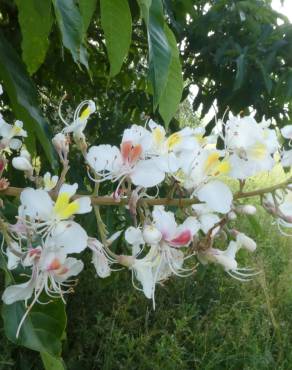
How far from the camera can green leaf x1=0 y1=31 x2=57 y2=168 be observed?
0.99 m

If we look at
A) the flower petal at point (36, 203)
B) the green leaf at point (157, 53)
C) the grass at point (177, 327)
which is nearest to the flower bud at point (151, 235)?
the flower petal at point (36, 203)

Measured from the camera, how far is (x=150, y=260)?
692mm

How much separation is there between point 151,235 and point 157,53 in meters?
0.30

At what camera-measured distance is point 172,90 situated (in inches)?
36.2

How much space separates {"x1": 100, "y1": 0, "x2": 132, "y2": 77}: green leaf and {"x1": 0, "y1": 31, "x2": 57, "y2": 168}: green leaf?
0.22 metres

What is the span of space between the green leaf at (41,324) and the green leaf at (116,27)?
363 mm

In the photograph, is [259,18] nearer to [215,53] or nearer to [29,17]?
[215,53]

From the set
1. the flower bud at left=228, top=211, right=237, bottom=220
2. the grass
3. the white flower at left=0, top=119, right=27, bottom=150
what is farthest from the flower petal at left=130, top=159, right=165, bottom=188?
the grass

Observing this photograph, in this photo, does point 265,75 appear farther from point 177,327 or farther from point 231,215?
point 177,327

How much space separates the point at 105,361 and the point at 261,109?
99 cm

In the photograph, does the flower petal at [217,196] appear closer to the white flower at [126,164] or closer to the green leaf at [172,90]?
the white flower at [126,164]

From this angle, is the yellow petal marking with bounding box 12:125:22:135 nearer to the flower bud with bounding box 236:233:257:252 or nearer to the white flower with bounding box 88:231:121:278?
the white flower with bounding box 88:231:121:278

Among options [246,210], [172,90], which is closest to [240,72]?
[172,90]

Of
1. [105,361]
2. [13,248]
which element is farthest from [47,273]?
[105,361]
